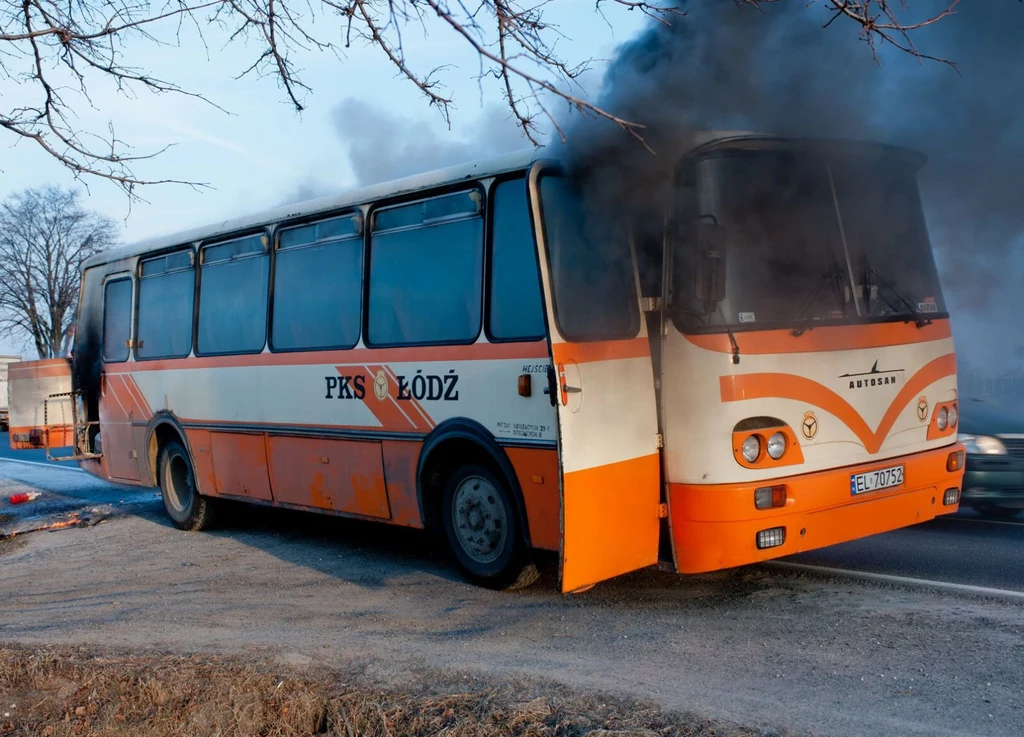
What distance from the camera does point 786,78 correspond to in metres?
6.50

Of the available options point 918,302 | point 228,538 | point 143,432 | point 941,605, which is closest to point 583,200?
point 918,302

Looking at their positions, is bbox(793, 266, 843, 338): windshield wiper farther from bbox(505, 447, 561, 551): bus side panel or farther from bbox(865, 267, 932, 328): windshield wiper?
bbox(505, 447, 561, 551): bus side panel

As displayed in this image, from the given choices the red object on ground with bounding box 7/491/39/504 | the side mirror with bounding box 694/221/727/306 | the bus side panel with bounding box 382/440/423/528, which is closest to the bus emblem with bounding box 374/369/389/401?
the bus side panel with bounding box 382/440/423/528

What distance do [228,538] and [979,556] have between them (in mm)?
6860

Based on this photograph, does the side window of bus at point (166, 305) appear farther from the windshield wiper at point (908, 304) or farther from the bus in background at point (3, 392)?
the bus in background at point (3, 392)

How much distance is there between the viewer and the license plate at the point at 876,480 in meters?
6.62

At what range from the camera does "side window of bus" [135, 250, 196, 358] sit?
10.8 meters

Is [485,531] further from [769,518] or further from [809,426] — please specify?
[809,426]

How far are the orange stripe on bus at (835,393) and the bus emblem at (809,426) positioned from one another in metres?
0.09

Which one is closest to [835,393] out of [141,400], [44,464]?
[141,400]

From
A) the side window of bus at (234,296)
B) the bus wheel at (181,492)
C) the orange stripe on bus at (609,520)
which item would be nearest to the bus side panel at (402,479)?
the orange stripe on bus at (609,520)

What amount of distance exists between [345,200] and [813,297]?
3.87 m

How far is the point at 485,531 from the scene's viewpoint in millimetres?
7379

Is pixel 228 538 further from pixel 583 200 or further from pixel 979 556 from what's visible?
pixel 979 556
